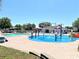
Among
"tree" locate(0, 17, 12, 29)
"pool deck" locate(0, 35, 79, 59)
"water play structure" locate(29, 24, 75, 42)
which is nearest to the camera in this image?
"pool deck" locate(0, 35, 79, 59)

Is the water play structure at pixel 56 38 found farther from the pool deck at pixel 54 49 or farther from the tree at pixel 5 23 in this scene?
the tree at pixel 5 23

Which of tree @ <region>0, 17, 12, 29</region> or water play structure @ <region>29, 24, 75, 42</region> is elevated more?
tree @ <region>0, 17, 12, 29</region>

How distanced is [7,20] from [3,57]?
55.6 meters

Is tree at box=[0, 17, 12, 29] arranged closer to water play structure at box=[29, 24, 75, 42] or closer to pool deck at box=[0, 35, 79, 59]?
water play structure at box=[29, 24, 75, 42]

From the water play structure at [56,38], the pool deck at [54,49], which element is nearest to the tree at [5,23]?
the water play structure at [56,38]

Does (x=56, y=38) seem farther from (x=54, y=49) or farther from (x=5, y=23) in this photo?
(x=5, y=23)

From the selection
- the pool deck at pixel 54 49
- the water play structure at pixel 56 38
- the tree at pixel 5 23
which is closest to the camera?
the pool deck at pixel 54 49

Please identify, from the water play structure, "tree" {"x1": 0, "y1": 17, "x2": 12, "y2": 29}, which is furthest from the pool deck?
"tree" {"x1": 0, "y1": 17, "x2": 12, "y2": 29}

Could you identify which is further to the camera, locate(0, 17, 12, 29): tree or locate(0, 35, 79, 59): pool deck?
locate(0, 17, 12, 29): tree

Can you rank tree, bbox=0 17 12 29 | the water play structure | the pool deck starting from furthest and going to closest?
tree, bbox=0 17 12 29 → the water play structure → the pool deck

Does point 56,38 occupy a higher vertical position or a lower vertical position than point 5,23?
lower

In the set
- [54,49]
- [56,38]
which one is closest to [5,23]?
[56,38]

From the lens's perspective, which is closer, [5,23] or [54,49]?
[54,49]

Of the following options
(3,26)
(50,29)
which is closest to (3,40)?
(50,29)
